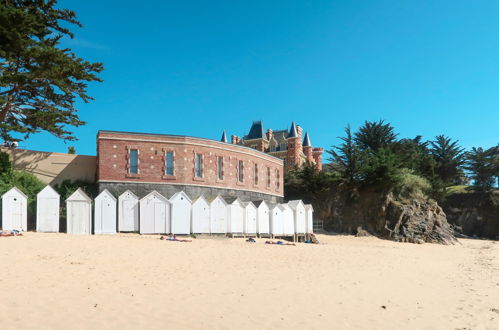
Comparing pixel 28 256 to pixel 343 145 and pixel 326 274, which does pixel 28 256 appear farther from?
pixel 343 145

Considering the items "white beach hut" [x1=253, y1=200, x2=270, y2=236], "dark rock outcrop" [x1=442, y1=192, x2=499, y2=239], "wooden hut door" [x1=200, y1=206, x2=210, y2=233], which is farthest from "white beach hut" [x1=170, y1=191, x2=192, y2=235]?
"dark rock outcrop" [x1=442, y1=192, x2=499, y2=239]

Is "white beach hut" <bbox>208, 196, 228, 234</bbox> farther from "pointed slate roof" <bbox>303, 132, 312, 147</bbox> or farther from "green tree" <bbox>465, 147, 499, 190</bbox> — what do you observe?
"pointed slate roof" <bbox>303, 132, 312, 147</bbox>

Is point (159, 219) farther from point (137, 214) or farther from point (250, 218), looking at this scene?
point (250, 218)

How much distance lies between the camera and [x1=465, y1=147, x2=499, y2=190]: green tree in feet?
164

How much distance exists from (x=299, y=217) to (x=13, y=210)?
776 inches

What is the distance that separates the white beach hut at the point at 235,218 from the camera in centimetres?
2702

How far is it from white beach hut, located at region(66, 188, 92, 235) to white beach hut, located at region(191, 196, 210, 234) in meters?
6.07

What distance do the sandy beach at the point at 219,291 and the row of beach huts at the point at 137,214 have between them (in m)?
4.95

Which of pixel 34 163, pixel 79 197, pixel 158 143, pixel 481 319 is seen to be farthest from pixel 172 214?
pixel 481 319

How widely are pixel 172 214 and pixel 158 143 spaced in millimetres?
8459

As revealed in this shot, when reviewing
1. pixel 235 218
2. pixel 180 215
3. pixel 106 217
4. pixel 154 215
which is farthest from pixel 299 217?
pixel 106 217

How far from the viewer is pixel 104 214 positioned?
23875mm

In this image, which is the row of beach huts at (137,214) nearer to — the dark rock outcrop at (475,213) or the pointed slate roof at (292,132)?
the dark rock outcrop at (475,213)

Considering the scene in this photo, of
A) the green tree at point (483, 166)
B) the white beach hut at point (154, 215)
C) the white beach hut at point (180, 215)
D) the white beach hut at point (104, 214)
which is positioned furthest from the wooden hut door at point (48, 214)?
the green tree at point (483, 166)
